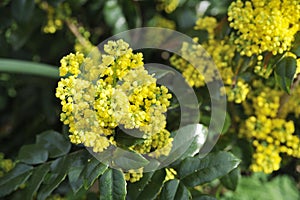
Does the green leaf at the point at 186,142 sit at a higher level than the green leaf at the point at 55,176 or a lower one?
higher

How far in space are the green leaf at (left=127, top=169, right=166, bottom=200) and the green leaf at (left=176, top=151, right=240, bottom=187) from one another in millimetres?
38

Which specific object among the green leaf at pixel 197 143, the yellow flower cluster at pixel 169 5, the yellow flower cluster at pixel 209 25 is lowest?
the green leaf at pixel 197 143

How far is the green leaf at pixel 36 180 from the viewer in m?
1.04

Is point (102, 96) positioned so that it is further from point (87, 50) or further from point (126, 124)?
point (87, 50)

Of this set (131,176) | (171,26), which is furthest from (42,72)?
(131,176)

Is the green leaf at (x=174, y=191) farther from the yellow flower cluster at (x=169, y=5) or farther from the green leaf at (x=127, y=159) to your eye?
the yellow flower cluster at (x=169, y=5)

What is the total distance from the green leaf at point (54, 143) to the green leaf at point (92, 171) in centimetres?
17

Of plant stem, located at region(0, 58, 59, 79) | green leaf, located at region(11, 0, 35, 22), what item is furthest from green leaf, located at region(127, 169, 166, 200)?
green leaf, located at region(11, 0, 35, 22)

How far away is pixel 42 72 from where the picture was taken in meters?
1.39

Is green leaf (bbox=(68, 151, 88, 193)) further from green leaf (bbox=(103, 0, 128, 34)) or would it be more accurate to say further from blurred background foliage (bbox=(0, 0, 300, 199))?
green leaf (bbox=(103, 0, 128, 34))

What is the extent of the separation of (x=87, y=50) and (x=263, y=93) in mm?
448

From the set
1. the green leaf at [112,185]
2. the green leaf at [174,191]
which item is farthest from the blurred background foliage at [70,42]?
the green leaf at [112,185]

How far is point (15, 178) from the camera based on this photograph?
1.10 metres

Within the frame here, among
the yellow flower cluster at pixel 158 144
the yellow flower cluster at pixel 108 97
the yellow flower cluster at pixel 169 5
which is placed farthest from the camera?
the yellow flower cluster at pixel 169 5
